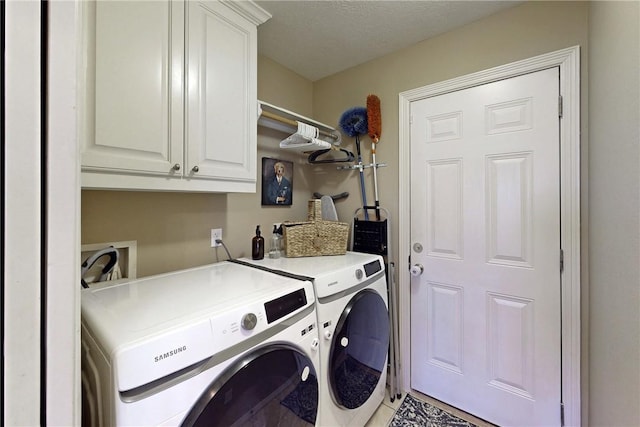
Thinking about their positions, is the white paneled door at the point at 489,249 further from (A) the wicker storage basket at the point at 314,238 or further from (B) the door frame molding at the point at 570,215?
(A) the wicker storage basket at the point at 314,238

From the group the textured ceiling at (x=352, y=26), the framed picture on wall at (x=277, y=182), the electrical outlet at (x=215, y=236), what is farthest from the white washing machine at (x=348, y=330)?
the textured ceiling at (x=352, y=26)

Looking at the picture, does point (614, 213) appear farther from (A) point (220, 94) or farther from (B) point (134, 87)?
(B) point (134, 87)

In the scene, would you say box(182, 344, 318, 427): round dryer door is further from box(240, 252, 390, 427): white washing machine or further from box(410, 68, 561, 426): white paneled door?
box(410, 68, 561, 426): white paneled door

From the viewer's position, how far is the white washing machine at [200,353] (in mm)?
647

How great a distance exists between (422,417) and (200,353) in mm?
1613

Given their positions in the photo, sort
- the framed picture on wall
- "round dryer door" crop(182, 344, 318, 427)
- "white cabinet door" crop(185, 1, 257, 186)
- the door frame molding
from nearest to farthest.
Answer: "round dryer door" crop(182, 344, 318, 427)
"white cabinet door" crop(185, 1, 257, 186)
the door frame molding
the framed picture on wall

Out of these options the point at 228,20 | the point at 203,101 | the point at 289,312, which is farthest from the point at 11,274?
the point at 228,20

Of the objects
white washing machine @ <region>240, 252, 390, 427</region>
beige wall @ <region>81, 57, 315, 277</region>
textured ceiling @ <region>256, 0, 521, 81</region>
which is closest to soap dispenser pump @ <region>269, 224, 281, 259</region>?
white washing machine @ <region>240, 252, 390, 427</region>

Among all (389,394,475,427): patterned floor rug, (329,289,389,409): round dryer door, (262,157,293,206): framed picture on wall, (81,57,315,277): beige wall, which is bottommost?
(389,394,475,427): patterned floor rug

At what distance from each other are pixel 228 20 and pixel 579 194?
200 cm

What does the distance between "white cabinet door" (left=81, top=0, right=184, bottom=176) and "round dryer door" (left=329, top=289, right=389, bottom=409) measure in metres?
1.08

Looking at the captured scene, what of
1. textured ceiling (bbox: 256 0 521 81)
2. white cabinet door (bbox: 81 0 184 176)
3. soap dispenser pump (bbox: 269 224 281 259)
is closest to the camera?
white cabinet door (bbox: 81 0 184 176)

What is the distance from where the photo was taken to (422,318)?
Result: 183 cm

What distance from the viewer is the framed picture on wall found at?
1.97m
